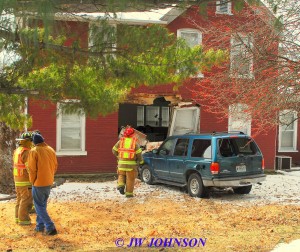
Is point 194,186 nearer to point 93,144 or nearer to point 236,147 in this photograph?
A: point 236,147

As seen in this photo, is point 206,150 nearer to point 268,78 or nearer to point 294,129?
point 268,78

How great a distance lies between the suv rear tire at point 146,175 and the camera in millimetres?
13930

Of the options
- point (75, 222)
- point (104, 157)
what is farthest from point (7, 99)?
point (104, 157)

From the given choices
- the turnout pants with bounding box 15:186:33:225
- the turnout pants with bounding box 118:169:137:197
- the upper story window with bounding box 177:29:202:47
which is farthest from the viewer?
the upper story window with bounding box 177:29:202:47

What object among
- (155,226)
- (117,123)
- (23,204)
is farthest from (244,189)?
(23,204)

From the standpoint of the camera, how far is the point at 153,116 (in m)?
22.4

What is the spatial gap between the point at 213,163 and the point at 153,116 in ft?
36.8

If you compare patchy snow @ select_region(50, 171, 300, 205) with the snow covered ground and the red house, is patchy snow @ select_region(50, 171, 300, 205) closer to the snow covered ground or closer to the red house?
the snow covered ground

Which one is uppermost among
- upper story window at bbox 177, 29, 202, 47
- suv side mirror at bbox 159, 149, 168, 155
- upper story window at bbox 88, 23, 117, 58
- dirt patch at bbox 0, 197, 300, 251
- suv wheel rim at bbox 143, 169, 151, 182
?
upper story window at bbox 177, 29, 202, 47

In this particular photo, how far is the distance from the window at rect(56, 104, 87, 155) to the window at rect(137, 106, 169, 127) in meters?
6.30

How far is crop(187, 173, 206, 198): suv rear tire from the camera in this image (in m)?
11.7

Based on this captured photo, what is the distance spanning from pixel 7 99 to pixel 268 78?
15.7ft

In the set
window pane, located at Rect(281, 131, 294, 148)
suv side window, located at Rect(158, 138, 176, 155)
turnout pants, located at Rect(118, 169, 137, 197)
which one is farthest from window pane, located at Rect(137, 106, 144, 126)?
turnout pants, located at Rect(118, 169, 137, 197)

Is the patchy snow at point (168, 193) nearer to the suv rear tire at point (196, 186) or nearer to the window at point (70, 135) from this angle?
the suv rear tire at point (196, 186)
